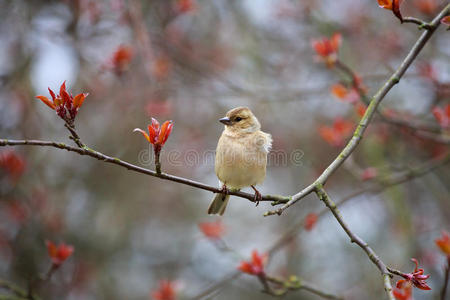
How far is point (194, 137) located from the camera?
6547mm

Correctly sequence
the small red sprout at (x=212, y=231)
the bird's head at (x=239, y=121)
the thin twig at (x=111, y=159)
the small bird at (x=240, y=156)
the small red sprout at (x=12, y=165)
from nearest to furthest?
the thin twig at (x=111, y=159), the small bird at (x=240, y=156), the small red sprout at (x=212, y=231), the bird's head at (x=239, y=121), the small red sprout at (x=12, y=165)

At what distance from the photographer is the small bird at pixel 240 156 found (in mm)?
4238

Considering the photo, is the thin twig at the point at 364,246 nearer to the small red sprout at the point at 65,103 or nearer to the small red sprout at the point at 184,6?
the small red sprout at the point at 65,103

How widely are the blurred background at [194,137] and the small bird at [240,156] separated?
2.03 feet

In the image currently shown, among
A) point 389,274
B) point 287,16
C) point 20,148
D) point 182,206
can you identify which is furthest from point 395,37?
point 20,148

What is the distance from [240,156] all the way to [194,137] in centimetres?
241

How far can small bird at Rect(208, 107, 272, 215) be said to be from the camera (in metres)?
4.24

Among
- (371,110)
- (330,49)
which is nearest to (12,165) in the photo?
(330,49)

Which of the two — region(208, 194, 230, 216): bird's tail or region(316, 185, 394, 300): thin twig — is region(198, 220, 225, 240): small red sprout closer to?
region(208, 194, 230, 216): bird's tail

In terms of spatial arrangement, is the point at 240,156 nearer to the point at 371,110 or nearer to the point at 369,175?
the point at 369,175

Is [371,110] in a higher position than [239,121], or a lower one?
higher

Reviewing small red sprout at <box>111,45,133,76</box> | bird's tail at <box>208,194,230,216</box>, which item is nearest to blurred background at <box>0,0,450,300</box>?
small red sprout at <box>111,45,133,76</box>

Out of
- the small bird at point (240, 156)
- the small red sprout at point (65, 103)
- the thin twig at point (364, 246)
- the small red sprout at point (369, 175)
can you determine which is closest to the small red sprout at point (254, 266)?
the small bird at point (240, 156)

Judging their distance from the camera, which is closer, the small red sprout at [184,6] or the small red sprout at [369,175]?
the small red sprout at [369,175]
